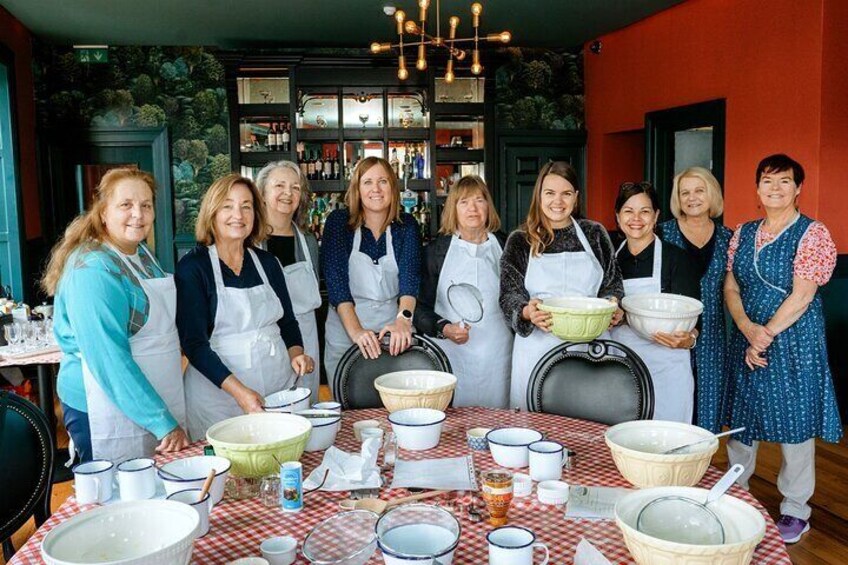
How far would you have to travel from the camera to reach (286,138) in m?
6.12

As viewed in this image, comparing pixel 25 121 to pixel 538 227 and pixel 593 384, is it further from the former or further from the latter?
pixel 593 384

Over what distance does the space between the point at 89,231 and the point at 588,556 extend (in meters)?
1.74

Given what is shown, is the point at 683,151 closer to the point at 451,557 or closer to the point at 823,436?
the point at 823,436

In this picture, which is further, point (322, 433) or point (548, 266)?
point (548, 266)

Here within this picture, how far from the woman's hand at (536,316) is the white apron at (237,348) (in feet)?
3.00

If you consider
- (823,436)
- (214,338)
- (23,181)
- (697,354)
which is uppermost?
(23,181)

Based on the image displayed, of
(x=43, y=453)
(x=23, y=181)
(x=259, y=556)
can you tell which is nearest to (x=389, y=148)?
(x=23, y=181)

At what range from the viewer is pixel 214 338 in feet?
8.13

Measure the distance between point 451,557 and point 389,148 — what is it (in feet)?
17.5

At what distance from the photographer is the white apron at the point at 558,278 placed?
9.43 feet

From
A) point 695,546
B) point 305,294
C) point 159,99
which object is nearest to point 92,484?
point 695,546

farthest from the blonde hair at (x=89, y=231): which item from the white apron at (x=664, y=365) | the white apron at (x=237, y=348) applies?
the white apron at (x=664, y=365)

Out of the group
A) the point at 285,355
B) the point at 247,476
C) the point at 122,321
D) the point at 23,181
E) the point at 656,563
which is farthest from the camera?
the point at 23,181

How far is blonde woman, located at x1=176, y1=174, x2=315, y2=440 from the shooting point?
7.84 feet
